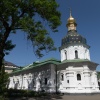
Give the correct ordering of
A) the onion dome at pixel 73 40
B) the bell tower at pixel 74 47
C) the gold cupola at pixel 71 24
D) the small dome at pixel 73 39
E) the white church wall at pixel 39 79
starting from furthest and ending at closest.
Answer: the gold cupola at pixel 71 24 < the small dome at pixel 73 39 < the onion dome at pixel 73 40 < the bell tower at pixel 74 47 < the white church wall at pixel 39 79

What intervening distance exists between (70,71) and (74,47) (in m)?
5.44

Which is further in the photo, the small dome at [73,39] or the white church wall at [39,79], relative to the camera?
the small dome at [73,39]

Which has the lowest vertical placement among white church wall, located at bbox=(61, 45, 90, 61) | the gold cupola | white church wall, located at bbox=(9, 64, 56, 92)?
white church wall, located at bbox=(9, 64, 56, 92)

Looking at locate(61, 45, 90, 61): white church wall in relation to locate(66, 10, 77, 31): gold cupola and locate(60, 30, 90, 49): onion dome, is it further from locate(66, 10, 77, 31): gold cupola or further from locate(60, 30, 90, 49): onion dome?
locate(66, 10, 77, 31): gold cupola

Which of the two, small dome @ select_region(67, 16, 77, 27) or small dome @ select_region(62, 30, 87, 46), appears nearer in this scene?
small dome @ select_region(62, 30, 87, 46)

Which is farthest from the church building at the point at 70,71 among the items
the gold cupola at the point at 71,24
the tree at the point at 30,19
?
Result: the tree at the point at 30,19

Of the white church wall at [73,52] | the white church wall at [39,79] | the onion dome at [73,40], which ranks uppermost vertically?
the onion dome at [73,40]

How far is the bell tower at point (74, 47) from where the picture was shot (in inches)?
1244

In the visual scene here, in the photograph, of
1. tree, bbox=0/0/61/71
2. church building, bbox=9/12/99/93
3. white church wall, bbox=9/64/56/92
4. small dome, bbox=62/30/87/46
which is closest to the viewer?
tree, bbox=0/0/61/71

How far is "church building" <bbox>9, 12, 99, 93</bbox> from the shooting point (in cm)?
2891

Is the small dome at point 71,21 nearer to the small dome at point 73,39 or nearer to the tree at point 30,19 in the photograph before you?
the small dome at point 73,39

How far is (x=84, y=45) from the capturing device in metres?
32.5

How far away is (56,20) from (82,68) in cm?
1490

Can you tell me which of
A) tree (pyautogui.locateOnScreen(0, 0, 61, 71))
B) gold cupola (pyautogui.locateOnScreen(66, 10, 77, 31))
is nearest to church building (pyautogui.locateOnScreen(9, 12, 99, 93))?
gold cupola (pyautogui.locateOnScreen(66, 10, 77, 31))
